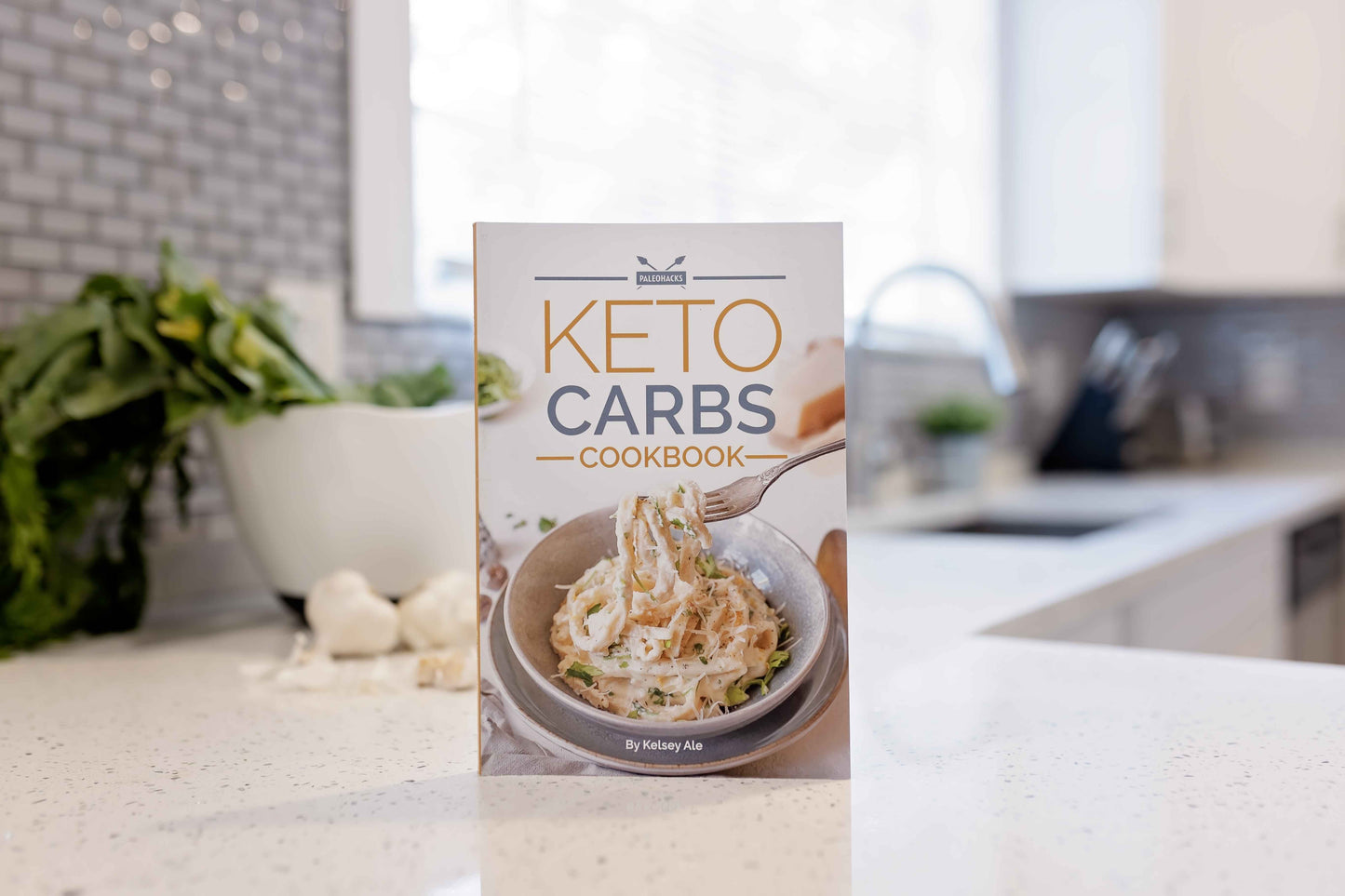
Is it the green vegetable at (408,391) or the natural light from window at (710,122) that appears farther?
the natural light from window at (710,122)

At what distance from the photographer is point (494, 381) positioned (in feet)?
1.75

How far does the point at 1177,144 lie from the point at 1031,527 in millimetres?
1211

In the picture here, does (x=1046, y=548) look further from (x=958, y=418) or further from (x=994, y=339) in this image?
(x=958, y=418)

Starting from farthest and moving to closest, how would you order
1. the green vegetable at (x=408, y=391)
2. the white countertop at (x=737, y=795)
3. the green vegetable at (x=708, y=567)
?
the green vegetable at (x=408, y=391) → the green vegetable at (x=708, y=567) → the white countertop at (x=737, y=795)

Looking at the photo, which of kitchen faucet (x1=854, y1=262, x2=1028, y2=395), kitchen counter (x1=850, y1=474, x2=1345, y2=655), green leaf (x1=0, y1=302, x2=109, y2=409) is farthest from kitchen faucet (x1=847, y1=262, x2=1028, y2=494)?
green leaf (x1=0, y1=302, x2=109, y2=409)

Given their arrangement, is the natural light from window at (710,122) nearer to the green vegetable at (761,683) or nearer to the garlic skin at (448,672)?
the garlic skin at (448,672)

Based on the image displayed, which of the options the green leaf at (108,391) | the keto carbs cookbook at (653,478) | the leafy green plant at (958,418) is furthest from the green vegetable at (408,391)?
the leafy green plant at (958,418)

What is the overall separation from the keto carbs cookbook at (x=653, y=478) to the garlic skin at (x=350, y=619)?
324 mm

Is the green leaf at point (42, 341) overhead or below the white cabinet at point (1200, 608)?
overhead

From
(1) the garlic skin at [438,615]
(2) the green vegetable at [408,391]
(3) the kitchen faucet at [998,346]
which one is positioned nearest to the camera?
(1) the garlic skin at [438,615]

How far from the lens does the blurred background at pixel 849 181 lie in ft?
3.50

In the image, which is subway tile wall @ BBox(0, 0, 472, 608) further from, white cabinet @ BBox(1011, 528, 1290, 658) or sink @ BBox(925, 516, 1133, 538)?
sink @ BBox(925, 516, 1133, 538)

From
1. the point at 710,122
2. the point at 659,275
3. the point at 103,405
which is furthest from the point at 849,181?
the point at 659,275

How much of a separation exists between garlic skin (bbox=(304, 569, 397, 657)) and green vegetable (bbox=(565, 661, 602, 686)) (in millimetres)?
353
